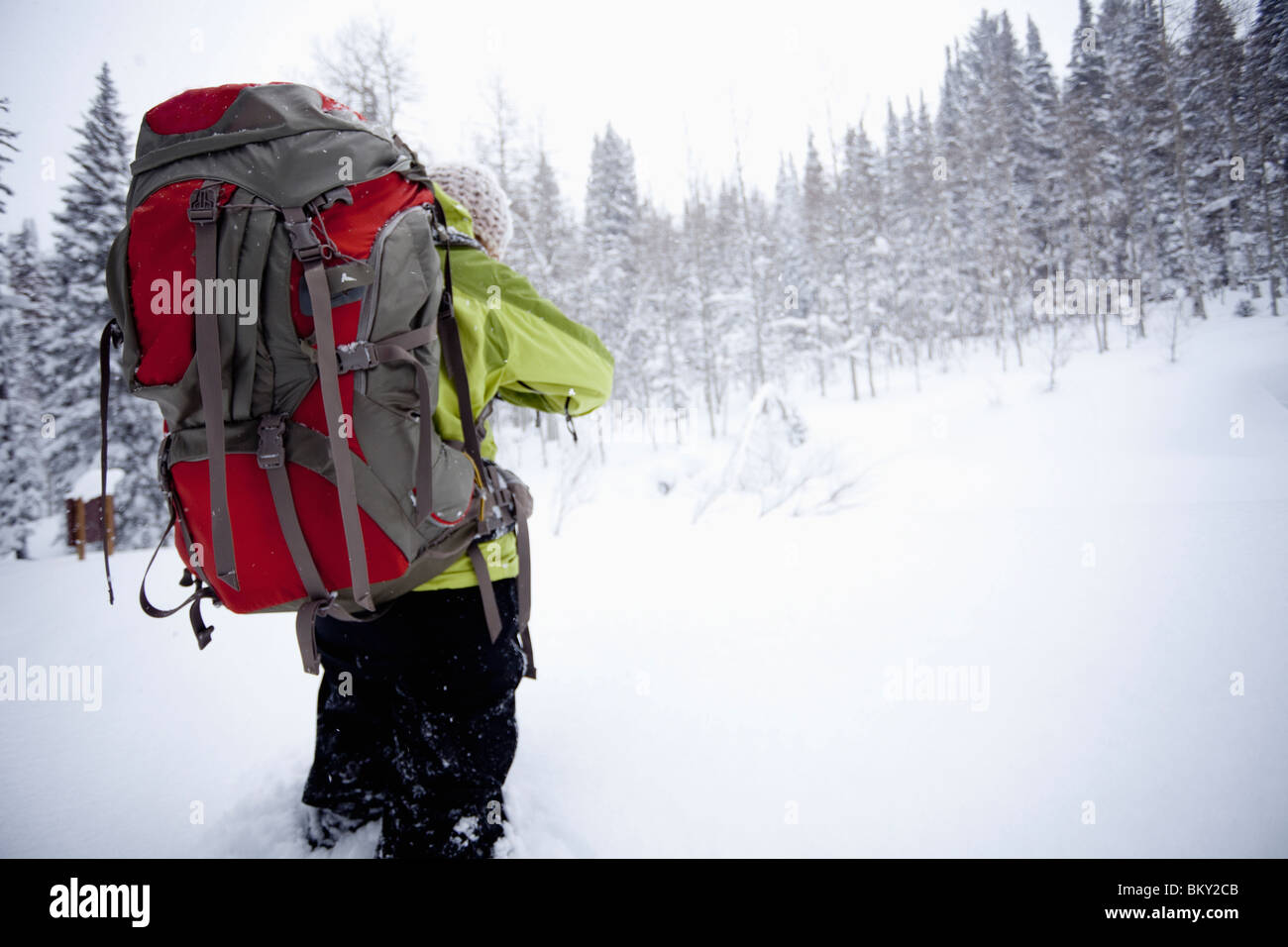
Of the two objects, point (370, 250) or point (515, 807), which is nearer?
point (370, 250)

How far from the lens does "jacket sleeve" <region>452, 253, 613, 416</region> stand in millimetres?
1492

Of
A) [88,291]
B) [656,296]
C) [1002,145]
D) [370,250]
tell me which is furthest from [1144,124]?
[88,291]

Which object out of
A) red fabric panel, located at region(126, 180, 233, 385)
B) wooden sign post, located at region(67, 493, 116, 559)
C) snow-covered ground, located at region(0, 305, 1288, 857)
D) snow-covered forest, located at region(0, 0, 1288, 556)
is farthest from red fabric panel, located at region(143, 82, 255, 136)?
wooden sign post, located at region(67, 493, 116, 559)

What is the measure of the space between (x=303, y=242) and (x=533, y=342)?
0.59 metres

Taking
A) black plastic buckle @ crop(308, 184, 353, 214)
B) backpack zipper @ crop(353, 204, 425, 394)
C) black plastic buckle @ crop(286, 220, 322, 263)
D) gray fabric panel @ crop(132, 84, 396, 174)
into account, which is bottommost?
backpack zipper @ crop(353, 204, 425, 394)

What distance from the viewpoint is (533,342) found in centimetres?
155

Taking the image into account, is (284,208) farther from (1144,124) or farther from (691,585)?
(1144,124)

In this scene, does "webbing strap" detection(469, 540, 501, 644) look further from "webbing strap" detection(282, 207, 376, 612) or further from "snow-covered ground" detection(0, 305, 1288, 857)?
"snow-covered ground" detection(0, 305, 1288, 857)

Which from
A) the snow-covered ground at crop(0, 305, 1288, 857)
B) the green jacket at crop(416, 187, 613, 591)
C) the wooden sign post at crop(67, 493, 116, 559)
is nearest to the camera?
the green jacket at crop(416, 187, 613, 591)

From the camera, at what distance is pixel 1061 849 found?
4.95 ft

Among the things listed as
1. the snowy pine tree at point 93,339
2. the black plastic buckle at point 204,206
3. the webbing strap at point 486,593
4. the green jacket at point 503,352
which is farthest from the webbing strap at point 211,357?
the snowy pine tree at point 93,339

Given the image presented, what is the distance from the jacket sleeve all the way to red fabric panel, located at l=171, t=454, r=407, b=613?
57 centimetres

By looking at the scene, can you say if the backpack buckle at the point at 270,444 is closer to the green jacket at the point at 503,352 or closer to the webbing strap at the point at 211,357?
the webbing strap at the point at 211,357
